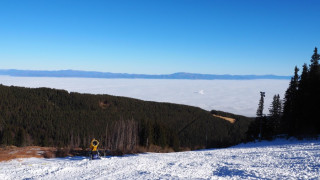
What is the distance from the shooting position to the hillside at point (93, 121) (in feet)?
229

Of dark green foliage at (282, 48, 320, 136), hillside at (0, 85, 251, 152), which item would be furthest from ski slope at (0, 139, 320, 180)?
hillside at (0, 85, 251, 152)

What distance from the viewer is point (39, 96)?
132m

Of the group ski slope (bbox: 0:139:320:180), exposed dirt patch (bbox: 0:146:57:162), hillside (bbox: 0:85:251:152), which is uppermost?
ski slope (bbox: 0:139:320:180)

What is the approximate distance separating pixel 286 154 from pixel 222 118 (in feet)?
380

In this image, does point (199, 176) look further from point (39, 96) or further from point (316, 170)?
point (39, 96)

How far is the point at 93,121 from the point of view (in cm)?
10719

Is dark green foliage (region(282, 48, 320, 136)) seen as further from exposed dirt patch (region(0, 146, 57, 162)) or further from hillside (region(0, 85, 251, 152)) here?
exposed dirt patch (region(0, 146, 57, 162))

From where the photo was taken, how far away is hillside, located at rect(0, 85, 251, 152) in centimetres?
6989

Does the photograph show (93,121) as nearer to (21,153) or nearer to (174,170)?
(21,153)

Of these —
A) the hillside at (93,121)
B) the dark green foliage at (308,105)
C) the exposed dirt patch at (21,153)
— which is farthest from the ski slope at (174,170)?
the hillside at (93,121)

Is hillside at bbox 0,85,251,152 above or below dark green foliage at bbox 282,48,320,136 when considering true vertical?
below

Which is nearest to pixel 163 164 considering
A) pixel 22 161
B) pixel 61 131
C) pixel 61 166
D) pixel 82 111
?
pixel 61 166

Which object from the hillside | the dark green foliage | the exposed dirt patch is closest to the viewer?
the exposed dirt patch

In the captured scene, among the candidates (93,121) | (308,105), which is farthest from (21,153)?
(93,121)
